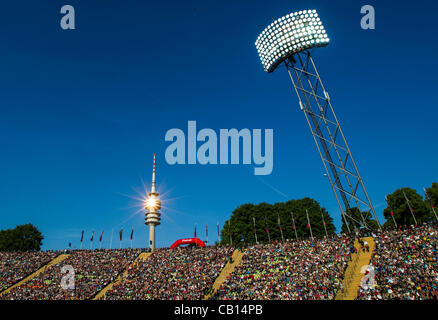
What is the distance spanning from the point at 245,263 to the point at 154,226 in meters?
30.0

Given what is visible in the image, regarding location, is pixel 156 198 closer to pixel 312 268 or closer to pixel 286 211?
pixel 286 211

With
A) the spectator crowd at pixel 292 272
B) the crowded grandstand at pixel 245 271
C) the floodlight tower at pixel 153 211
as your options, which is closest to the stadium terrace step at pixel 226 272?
the crowded grandstand at pixel 245 271

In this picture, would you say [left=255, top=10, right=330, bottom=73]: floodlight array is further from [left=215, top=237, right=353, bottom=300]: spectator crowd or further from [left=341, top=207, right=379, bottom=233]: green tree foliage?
[left=215, top=237, right=353, bottom=300]: spectator crowd

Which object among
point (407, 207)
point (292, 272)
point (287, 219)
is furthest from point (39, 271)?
point (407, 207)

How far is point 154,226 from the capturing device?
67.5m

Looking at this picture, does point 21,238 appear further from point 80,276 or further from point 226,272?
point 226,272

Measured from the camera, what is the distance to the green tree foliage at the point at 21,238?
79.8 m

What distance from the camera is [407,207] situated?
56.6 meters

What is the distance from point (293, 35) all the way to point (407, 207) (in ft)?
124

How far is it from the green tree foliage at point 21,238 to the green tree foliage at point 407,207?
85.6 meters

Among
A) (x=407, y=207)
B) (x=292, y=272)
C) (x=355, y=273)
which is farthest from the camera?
(x=407, y=207)

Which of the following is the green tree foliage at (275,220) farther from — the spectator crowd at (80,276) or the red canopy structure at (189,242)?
the spectator crowd at (80,276)

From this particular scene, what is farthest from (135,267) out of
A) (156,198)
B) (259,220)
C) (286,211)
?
(286,211)
